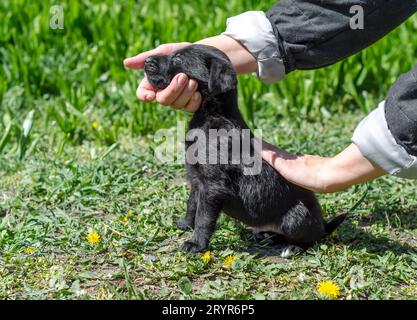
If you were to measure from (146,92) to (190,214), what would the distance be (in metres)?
0.75

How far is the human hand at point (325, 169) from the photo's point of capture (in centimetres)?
361

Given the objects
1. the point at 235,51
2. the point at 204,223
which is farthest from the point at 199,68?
the point at 204,223

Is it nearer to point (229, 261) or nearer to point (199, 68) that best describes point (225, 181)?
point (229, 261)

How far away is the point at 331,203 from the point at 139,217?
120 centimetres

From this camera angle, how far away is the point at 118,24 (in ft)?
23.2

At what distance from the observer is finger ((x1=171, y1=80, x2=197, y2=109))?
376 centimetres

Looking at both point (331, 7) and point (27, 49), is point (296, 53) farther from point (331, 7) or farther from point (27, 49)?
point (27, 49)

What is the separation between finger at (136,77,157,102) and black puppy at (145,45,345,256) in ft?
0.13

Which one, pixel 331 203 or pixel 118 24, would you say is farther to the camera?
pixel 118 24

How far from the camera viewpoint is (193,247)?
3.83m

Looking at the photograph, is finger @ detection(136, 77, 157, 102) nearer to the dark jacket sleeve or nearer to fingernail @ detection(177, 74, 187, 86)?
fingernail @ detection(177, 74, 187, 86)
